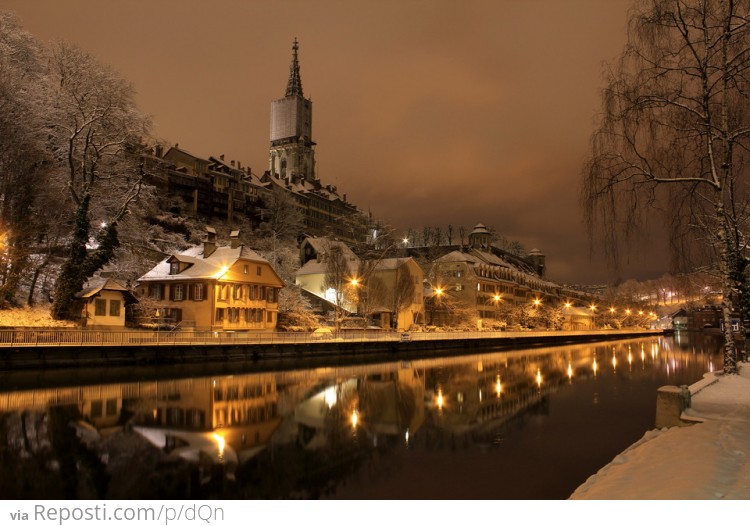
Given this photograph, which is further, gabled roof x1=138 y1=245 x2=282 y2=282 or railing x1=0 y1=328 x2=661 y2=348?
gabled roof x1=138 y1=245 x2=282 y2=282

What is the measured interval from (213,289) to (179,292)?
348 centimetres

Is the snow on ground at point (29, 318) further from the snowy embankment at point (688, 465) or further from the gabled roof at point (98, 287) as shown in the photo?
the snowy embankment at point (688, 465)

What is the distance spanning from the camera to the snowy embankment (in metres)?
8.22

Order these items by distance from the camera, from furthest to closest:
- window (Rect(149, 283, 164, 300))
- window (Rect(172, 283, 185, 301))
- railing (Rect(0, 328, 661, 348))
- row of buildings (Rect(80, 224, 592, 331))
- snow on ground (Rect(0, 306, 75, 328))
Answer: window (Rect(149, 283, 164, 300)) → window (Rect(172, 283, 185, 301)) → row of buildings (Rect(80, 224, 592, 331)) → snow on ground (Rect(0, 306, 75, 328)) → railing (Rect(0, 328, 661, 348))

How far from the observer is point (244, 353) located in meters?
39.9

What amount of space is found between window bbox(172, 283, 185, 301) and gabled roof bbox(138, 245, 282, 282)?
2.25 ft

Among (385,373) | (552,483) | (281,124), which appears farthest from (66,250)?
(281,124)

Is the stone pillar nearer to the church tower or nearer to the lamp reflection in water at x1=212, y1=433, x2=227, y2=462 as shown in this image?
the lamp reflection in water at x1=212, y1=433, x2=227, y2=462

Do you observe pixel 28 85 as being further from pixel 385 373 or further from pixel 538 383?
pixel 538 383

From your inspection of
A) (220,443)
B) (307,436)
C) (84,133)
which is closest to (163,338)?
(84,133)

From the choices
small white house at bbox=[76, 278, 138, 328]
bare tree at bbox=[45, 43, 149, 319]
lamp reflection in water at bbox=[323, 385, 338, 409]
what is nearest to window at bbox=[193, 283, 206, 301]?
small white house at bbox=[76, 278, 138, 328]

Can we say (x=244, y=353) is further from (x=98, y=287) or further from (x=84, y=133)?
(x=84, y=133)
